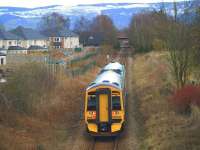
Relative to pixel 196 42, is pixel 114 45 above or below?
above

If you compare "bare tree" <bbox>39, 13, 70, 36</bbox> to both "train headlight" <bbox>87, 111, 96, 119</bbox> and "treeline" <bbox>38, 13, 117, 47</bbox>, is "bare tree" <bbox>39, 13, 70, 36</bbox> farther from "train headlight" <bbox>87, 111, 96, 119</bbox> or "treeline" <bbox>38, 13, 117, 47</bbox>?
"train headlight" <bbox>87, 111, 96, 119</bbox>

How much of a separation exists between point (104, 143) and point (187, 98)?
4279 millimetres

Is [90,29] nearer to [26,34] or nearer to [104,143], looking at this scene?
[26,34]

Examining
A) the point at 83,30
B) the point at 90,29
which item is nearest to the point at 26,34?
the point at 90,29

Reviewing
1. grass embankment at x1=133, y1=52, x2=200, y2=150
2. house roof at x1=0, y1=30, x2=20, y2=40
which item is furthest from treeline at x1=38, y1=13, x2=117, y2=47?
grass embankment at x1=133, y1=52, x2=200, y2=150

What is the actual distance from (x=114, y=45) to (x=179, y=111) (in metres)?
65.4

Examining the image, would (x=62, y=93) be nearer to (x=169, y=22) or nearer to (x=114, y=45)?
(x=169, y=22)

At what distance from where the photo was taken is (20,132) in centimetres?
2091

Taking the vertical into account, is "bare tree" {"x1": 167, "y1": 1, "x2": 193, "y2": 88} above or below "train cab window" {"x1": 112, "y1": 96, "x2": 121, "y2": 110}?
above

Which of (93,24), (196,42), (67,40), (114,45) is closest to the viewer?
(196,42)

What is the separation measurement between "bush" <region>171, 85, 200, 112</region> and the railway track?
333cm

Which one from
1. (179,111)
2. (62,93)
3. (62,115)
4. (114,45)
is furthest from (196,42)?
(114,45)

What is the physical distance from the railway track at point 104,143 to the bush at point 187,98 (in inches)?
131

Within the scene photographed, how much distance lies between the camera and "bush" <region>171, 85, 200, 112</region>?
21438mm
